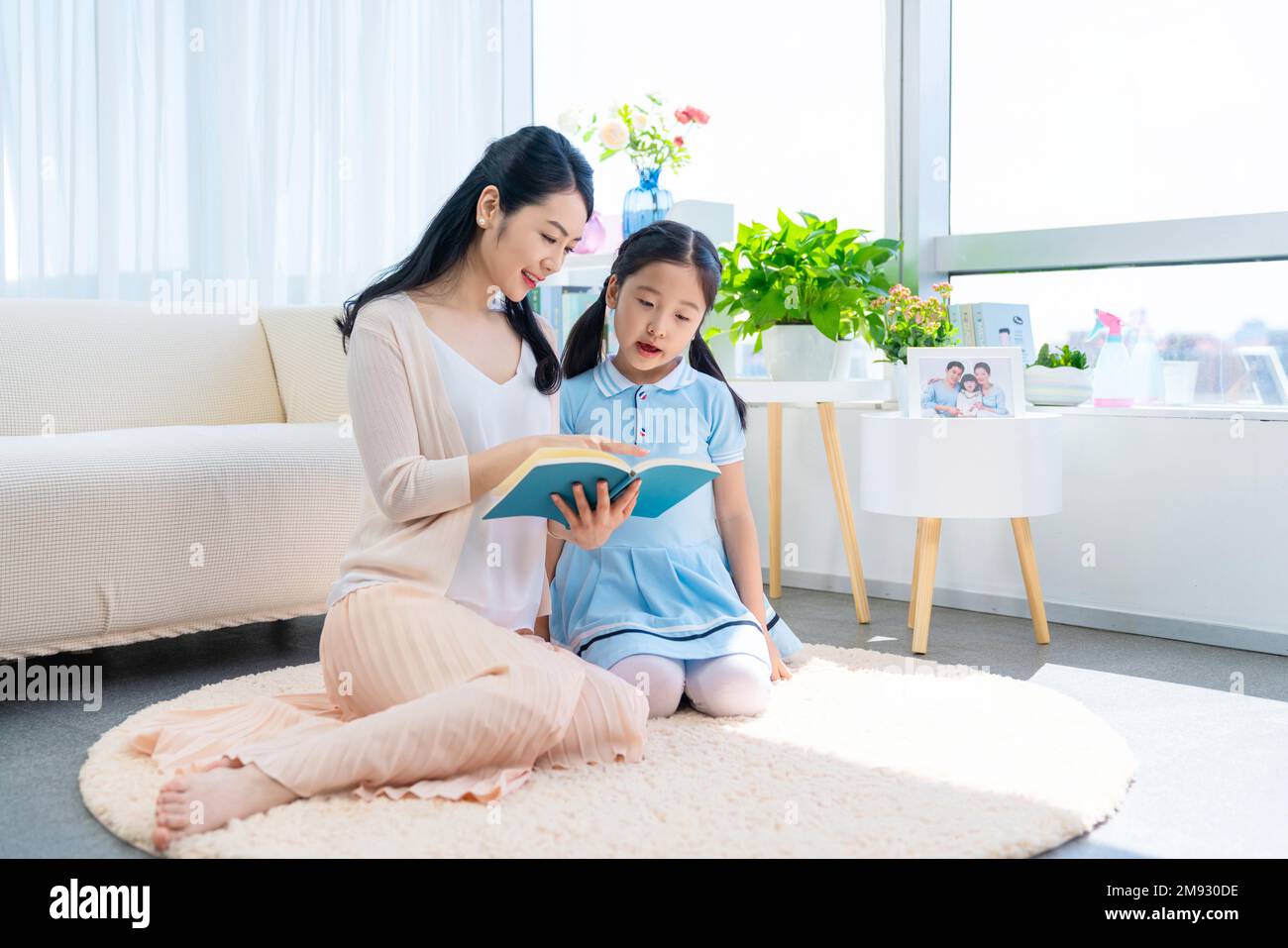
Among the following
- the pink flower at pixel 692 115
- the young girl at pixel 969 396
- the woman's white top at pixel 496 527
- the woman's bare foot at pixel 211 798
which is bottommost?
the woman's bare foot at pixel 211 798

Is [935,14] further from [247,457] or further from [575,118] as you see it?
[247,457]

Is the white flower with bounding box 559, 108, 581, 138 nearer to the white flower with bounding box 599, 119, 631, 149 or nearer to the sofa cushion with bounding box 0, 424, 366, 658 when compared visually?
the white flower with bounding box 599, 119, 631, 149

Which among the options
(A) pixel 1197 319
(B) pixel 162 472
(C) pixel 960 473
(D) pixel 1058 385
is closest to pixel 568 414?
(B) pixel 162 472

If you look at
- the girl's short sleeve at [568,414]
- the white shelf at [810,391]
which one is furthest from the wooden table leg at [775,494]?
the girl's short sleeve at [568,414]

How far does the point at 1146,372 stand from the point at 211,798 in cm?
222

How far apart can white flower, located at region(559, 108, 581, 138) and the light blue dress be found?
58.9 inches

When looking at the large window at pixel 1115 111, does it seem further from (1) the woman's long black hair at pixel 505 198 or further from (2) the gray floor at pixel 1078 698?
(1) the woman's long black hair at pixel 505 198

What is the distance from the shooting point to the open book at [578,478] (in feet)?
4.54

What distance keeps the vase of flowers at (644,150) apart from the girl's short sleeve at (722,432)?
1220 millimetres

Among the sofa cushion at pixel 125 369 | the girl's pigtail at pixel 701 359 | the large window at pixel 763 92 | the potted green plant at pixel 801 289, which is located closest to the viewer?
the girl's pigtail at pixel 701 359

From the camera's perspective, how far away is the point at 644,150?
10.2 ft

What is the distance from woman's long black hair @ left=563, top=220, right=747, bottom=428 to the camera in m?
1.79

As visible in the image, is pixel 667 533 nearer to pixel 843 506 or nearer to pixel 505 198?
pixel 505 198
